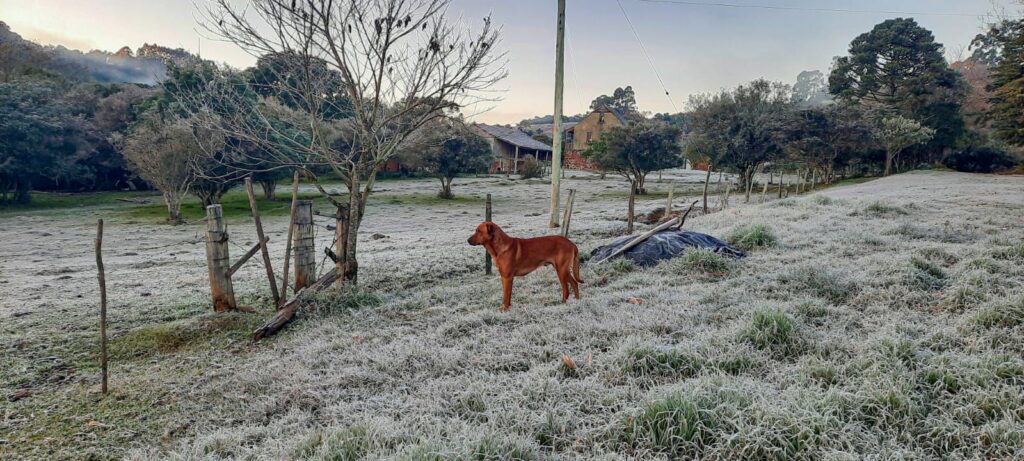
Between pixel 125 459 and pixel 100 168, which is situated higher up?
pixel 100 168

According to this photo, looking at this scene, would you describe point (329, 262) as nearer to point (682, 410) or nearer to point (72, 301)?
point (72, 301)

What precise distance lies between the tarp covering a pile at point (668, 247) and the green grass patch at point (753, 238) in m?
0.50

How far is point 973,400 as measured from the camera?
2.90 metres

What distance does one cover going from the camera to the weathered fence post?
5.93 m

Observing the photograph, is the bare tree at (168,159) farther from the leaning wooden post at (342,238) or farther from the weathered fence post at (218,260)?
the weathered fence post at (218,260)

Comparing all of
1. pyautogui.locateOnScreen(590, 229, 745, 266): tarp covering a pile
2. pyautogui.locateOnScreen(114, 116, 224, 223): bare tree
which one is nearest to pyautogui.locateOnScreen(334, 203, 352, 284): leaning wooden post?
pyautogui.locateOnScreen(590, 229, 745, 266): tarp covering a pile

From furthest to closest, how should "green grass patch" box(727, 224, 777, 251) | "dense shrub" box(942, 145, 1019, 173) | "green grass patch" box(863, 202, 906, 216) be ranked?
1. "dense shrub" box(942, 145, 1019, 173)
2. "green grass patch" box(863, 202, 906, 216)
3. "green grass patch" box(727, 224, 777, 251)

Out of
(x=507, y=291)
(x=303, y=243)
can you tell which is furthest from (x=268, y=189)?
(x=507, y=291)

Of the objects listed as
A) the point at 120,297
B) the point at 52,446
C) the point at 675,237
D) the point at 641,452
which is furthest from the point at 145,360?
the point at 675,237

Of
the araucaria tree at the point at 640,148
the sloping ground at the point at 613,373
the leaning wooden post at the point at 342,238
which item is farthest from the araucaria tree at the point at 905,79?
the leaning wooden post at the point at 342,238

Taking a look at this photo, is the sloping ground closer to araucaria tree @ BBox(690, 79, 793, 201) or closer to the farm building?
araucaria tree @ BBox(690, 79, 793, 201)

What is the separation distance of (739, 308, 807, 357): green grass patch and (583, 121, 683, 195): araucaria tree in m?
25.4

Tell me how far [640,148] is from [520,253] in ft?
83.7

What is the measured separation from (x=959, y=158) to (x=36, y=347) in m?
43.8
